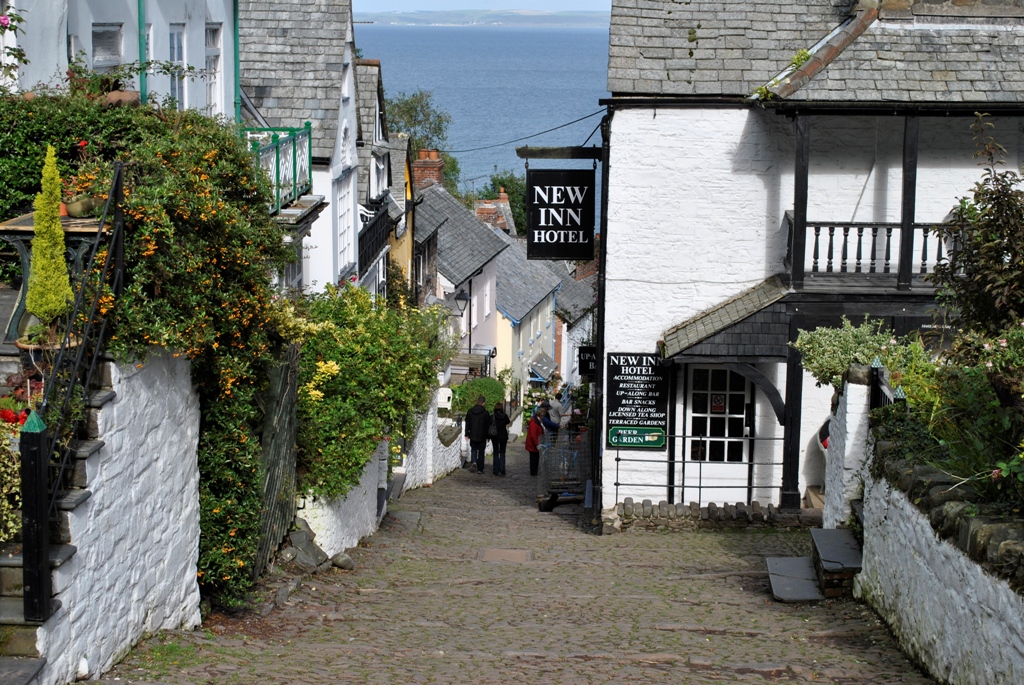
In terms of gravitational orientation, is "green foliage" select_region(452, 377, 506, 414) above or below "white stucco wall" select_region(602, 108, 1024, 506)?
below

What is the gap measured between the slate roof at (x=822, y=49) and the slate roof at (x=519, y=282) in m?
26.1

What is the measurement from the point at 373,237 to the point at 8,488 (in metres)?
19.3

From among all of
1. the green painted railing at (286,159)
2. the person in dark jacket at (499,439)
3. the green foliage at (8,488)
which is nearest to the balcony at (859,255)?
the green painted railing at (286,159)

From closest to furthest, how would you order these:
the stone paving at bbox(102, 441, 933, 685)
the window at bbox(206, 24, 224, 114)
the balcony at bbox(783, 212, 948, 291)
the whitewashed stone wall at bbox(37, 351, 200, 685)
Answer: the whitewashed stone wall at bbox(37, 351, 200, 685) < the stone paving at bbox(102, 441, 933, 685) < the balcony at bbox(783, 212, 948, 291) < the window at bbox(206, 24, 224, 114)

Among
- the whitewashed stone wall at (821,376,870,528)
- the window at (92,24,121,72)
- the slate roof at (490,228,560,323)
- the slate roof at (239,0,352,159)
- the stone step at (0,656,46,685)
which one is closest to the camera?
the stone step at (0,656,46,685)

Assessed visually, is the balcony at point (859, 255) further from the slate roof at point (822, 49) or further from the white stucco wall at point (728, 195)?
the slate roof at point (822, 49)

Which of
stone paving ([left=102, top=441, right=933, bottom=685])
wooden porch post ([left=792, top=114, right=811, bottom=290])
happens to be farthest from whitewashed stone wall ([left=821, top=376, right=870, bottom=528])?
wooden porch post ([left=792, top=114, right=811, bottom=290])

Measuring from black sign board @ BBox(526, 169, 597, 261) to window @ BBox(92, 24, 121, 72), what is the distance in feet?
20.7

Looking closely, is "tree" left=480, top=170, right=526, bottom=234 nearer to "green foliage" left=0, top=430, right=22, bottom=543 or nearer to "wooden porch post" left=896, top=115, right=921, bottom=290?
"wooden porch post" left=896, top=115, right=921, bottom=290

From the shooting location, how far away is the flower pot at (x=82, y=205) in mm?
7691

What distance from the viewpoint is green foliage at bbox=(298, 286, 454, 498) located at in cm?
1245

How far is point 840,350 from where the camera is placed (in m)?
12.3

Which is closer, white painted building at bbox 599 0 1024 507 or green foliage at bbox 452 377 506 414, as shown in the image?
white painted building at bbox 599 0 1024 507

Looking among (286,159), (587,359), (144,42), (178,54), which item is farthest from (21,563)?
(587,359)
